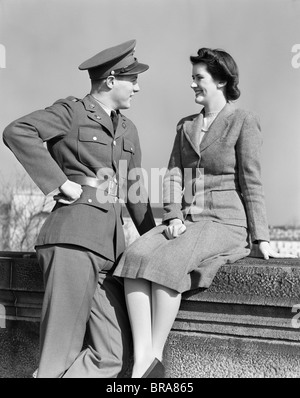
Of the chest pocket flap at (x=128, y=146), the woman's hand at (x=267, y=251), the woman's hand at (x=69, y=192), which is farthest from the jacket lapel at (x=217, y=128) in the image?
the woman's hand at (x=69, y=192)

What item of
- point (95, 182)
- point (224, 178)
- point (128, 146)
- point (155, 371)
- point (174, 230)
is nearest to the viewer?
point (155, 371)

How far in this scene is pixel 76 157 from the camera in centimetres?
409

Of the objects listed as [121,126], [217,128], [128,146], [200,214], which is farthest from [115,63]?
[200,214]

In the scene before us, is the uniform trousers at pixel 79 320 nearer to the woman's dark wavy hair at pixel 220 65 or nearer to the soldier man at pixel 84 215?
the soldier man at pixel 84 215

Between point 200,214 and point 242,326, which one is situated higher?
point 200,214

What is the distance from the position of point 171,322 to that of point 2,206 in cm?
2580

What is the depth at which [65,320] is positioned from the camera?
3816 millimetres

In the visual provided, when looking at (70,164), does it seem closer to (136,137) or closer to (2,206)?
(136,137)

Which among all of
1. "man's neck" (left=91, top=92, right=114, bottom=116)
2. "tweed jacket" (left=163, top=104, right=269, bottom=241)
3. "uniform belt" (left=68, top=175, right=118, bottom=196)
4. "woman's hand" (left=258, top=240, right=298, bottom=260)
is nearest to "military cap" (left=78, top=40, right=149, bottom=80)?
"man's neck" (left=91, top=92, right=114, bottom=116)

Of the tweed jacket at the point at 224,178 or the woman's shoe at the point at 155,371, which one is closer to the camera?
the woman's shoe at the point at 155,371

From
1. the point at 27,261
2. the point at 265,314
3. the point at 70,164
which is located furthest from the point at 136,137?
the point at 265,314

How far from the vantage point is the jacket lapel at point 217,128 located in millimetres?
4219

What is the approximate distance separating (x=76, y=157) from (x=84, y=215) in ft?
1.18

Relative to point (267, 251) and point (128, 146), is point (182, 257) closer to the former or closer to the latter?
point (267, 251)
